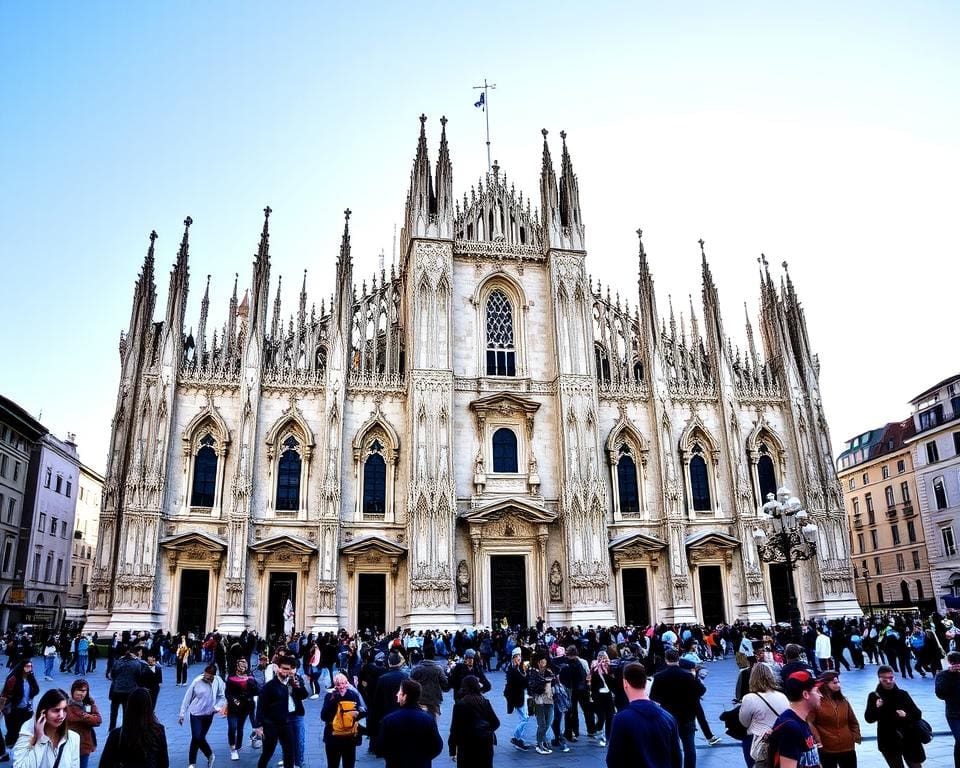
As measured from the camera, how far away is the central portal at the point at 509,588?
1344 inches

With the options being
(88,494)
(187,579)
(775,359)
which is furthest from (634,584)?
(88,494)

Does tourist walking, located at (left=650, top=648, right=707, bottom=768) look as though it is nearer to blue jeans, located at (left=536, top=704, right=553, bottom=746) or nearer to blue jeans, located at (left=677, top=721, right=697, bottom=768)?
blue jeans, located at (left=677, top=721, right=697, bottom=768)

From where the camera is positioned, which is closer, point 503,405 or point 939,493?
point 503,405

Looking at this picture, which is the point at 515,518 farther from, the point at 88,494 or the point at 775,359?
the point at 88,494

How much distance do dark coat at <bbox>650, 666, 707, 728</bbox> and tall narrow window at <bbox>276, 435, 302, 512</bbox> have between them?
26.5 m

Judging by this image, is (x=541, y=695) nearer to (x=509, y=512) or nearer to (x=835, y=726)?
(x=835, y=726)

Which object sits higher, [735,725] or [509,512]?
[509,512]

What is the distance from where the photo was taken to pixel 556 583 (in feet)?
112

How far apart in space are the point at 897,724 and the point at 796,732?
9.81ft

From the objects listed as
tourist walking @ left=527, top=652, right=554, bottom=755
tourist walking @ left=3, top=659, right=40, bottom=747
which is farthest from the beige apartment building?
tourist walking @ left=3, top=659, right=40, bottom=747

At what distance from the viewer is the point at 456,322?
124 feet

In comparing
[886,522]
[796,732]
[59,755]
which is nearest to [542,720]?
[796,732]

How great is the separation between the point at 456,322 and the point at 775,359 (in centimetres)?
1718

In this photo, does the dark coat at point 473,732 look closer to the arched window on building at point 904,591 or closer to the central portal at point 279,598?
the central portal at point 279,598
